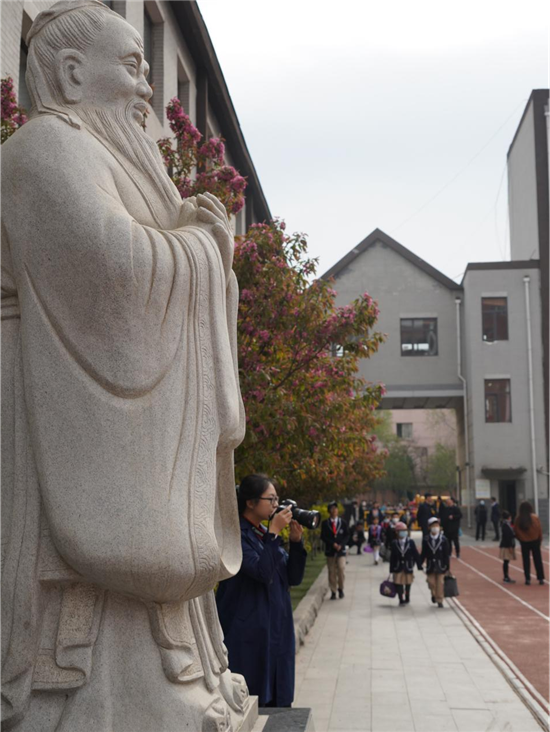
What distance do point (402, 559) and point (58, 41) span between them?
13.6m

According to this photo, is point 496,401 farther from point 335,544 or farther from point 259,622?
point 259,622

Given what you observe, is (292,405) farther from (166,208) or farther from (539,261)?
(539,261)

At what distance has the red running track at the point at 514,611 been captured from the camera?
1059cm

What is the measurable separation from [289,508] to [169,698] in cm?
186

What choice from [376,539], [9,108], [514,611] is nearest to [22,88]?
[9,108]

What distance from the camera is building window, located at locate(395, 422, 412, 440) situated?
7806 centimetres

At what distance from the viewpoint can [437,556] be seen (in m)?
15.2

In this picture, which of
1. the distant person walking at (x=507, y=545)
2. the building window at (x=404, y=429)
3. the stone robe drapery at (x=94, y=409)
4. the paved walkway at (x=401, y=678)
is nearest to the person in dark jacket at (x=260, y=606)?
the stone robe drapery at (x=94, y=409)

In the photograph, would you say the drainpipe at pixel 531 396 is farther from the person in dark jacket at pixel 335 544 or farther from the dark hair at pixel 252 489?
the dark hair at pixel 252 489

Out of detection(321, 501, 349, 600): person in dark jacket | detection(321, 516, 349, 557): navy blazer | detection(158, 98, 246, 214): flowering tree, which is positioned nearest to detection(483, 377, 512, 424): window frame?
detection(321, 501, 349, 600): person in dark jacket

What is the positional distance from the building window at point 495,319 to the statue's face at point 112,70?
108ft

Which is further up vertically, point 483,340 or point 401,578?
point 483,340

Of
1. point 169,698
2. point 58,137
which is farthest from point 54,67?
point 169,698

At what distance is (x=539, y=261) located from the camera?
35.2 m
